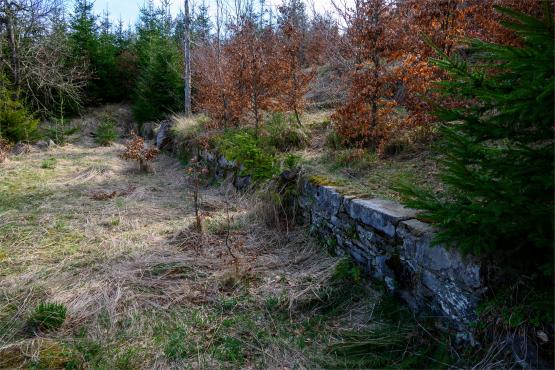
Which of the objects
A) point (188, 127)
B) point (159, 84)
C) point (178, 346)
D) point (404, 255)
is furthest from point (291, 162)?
point (159, 84)

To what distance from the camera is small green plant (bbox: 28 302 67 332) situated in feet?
8.50

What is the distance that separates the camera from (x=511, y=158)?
5.65 feet

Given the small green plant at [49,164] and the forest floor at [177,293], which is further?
the small green plant at [49,164]

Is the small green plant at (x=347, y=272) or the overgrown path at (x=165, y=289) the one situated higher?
the small green plant at (x=347, y=272)

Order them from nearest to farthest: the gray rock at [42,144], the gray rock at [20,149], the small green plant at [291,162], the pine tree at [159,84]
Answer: the small green plant at [291,162] → the gray rock at [20,149] → the gray rock at [42,144] → the pine tree at [159,84]

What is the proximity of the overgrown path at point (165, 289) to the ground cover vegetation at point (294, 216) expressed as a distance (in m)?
0.02

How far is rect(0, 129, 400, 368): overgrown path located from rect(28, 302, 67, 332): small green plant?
0.05 meters

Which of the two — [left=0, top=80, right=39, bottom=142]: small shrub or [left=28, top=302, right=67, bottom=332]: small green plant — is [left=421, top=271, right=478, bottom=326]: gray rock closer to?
[left=28, top=302, right=67, bottom=332]: small green plant

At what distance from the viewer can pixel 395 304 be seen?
103 inches

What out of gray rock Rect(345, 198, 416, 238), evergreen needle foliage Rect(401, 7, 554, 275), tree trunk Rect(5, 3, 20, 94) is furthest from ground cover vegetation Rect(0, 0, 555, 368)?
tree trunk Rect(5, 3, 20, 94)

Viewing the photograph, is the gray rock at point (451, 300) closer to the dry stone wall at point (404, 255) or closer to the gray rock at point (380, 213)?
the dry stone wall at point (404, 255)

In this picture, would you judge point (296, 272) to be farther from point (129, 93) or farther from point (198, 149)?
point (129, 93)

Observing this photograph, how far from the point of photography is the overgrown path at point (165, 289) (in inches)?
95.2

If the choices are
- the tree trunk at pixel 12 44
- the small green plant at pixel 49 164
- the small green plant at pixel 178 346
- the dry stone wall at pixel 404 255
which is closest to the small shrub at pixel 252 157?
the dry stone wall at pixel 404 255
